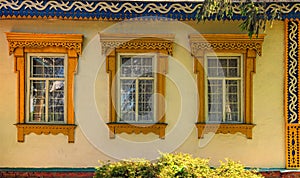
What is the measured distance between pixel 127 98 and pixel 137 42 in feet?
4.02

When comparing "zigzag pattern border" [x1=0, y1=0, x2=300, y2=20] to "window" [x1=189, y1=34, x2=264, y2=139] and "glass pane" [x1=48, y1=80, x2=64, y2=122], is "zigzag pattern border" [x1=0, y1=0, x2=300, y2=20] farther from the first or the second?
"glass pane" [x1=48, y1=80, x2=64, y2=122]

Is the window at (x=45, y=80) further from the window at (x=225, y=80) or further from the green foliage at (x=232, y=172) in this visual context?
the green foliage at (x=232, y=172)

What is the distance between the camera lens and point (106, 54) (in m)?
8.98

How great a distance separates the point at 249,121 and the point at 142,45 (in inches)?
111

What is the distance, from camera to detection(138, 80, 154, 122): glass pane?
9.13 m

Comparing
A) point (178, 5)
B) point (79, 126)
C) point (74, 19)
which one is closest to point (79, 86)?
point (79, 126)

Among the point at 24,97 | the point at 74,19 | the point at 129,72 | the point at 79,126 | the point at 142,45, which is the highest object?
the point at 74,19

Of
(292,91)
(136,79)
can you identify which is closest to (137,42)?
(136,79)

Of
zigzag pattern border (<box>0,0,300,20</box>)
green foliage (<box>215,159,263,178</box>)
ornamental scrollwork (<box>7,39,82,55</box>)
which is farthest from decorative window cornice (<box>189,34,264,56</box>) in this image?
green foliage (<box>215,159,263,178</box>)

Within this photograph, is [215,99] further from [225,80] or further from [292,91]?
[292,91]

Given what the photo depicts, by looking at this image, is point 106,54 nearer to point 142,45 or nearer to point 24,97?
point 142,45

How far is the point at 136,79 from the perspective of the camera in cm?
911

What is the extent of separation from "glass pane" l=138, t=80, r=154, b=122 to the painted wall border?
2899 millimetres

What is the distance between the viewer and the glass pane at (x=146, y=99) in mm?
9133
